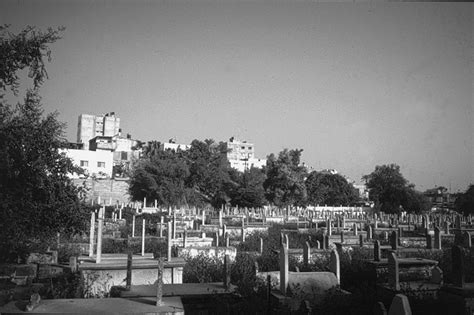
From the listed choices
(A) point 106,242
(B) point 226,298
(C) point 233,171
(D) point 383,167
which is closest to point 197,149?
(C) point 233,171

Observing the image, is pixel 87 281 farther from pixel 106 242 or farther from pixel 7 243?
pixel 106 242

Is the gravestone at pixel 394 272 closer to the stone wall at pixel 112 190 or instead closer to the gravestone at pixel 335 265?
the gravestone at pixel 335 265

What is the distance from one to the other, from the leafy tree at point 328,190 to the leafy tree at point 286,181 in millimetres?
7867

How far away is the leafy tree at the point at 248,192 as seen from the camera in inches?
2201

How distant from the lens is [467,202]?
51156 mm

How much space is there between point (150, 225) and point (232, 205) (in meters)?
32.8

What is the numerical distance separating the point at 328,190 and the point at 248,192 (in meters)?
22.1

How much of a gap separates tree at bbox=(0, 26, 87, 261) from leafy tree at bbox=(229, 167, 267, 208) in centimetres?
4377

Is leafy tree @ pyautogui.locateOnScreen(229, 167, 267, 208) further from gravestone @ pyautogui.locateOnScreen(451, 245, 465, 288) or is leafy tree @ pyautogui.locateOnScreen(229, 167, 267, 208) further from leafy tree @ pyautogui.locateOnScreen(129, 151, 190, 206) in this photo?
gravestone @ pyautogui.locateOnScreen(451, 245, 465, 288)

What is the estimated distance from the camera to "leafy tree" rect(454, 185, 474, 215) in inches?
1993

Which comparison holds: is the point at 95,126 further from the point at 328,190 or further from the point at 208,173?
the point at 328,190

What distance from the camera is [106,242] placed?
58.6 ft

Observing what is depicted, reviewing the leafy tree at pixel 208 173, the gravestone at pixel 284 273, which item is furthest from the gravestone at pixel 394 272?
the leafy tree at pixel 208 173

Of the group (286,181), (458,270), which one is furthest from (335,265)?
(286,181)
